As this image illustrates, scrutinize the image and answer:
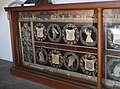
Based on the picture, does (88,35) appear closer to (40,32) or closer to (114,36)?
(114,36)

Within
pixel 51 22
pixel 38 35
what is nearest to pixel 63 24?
pixel 51 22

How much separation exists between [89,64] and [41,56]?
62 centimetres

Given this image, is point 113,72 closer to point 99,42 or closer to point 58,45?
point 99,42

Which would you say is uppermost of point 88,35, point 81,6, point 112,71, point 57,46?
point 81,6

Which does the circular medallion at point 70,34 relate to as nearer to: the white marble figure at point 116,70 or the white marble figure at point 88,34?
the white marble figure at point 88,34

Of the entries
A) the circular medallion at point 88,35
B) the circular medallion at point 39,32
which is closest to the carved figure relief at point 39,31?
the circular medallion at point 39,32

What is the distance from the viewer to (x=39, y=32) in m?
2.09

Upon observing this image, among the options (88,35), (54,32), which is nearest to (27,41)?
(54,32)

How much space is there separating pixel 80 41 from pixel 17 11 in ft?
2.96

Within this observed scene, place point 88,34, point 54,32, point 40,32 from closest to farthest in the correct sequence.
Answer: point 88,34
point 54,32
point 40,32

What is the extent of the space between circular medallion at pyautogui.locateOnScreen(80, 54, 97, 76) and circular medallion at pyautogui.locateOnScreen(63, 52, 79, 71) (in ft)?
0.19

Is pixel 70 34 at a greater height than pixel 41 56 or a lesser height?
greater

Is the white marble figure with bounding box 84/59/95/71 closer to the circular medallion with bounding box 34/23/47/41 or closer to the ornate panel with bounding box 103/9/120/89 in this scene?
the ornate panel with bounding box 103/9/120/89

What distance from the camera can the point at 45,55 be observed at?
2.09 metres
